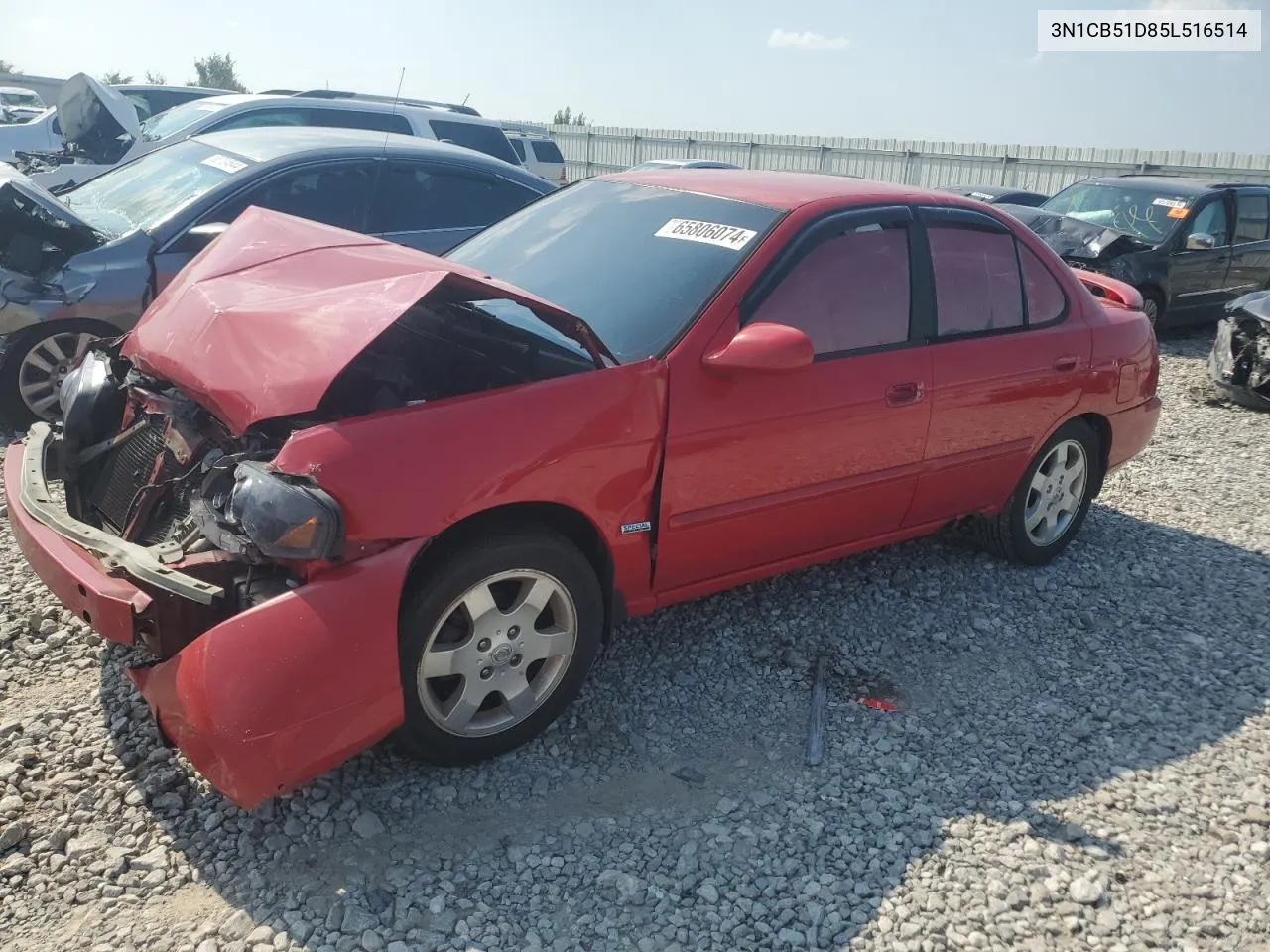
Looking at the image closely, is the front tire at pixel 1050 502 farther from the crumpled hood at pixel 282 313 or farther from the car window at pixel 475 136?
the car window at pixel 475 136

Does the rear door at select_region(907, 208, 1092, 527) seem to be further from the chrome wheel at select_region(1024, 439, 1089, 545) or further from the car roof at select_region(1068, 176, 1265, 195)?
the car roof at select_region(1068, 176, 1265, 195)

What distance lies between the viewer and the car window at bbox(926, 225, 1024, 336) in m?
3.97

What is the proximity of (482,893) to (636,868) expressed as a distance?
42 centimetres

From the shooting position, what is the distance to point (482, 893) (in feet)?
8.34

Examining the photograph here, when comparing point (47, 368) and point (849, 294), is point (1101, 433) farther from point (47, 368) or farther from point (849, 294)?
point (47, 368)

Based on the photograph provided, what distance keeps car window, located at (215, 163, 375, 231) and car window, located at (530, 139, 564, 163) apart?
816 cm

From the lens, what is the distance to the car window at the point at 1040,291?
4328mm

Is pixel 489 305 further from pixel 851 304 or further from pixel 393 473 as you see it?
pixel 851 304

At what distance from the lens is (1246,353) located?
26.7ft

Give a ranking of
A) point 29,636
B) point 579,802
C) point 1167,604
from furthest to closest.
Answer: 1. point 1167,604
2. point 29,636
3. point 579,802

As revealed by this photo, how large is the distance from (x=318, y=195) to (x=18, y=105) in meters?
28.4

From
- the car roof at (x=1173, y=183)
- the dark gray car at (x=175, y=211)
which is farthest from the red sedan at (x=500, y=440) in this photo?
the car roof at (x=1173, y=183)

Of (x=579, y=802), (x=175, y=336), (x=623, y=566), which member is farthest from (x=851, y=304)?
(x=175, y=336)

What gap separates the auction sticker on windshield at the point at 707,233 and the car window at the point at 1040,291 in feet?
5.05
